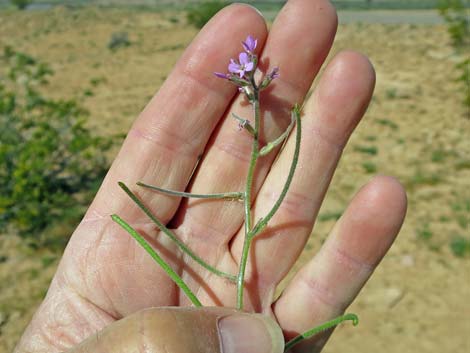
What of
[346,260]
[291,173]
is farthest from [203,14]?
[291,173]

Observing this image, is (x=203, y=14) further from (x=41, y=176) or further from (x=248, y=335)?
(x=248, y=335)

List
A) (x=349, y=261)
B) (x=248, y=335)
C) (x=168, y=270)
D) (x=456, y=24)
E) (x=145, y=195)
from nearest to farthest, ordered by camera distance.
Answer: (x=248, y=335)
(x=168, y=270)
(x=145, y=195)
(x=349, y=261)
(x=456, y=24)

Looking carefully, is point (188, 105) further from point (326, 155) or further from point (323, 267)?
point (323, 267)

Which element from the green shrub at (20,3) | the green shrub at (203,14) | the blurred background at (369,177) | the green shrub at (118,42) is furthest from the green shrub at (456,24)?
the green shrub at (20,3)

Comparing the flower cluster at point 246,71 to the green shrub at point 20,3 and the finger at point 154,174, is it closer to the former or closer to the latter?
the finger at point 154,174

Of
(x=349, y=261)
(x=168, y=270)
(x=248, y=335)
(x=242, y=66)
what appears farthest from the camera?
(x=349, y=261)

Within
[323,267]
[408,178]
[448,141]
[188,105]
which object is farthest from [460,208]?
[188,105]

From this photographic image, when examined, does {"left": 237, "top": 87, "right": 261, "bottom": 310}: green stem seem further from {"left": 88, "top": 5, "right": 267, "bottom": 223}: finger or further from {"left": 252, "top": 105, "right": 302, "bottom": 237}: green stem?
{"left": 88, "top": 5, "right": 267, "bottom": 223}: finger
